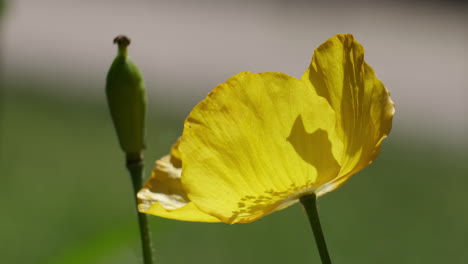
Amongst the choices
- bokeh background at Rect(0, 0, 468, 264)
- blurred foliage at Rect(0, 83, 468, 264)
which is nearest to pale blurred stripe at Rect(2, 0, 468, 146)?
bokeh background at Rect(0, 0, 468, 264)

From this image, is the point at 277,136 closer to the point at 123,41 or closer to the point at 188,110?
the point at 123,41

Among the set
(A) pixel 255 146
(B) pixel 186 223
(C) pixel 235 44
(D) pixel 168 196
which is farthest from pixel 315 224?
(C) pixel 235 44

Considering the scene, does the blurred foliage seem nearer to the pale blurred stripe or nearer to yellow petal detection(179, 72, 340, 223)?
the pale blurred stripe

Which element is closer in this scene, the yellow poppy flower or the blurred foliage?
the yellow poppy flower

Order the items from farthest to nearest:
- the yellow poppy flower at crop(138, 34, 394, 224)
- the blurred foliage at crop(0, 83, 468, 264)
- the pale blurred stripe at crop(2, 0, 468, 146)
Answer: the pale blurred stripe at crop(2, 0, 468, 146), the blurred foliage at crop(0, 83, 468, 264), the yellow poppy flower at crop(138, 34, 394, 224)

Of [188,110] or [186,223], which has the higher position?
[188,110]

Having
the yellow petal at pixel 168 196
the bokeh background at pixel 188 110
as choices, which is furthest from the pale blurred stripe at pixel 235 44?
the yellow petal at pixel 168 196
